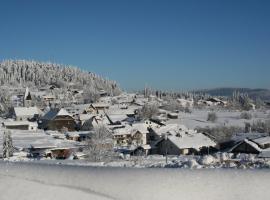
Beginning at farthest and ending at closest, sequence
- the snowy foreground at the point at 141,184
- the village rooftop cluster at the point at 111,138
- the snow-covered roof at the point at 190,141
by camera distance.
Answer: the snow-covered roof at the point at 190,141 → the village rooftop cluster at the point at 111,138 → the snowy foreground at the point at 141,184

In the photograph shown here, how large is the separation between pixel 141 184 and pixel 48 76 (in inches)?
5641

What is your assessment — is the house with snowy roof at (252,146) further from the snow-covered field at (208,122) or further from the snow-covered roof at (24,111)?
the snow-covered roof at (24,111)

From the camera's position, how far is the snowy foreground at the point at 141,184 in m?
6.37

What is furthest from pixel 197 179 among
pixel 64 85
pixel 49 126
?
pixel 64 85

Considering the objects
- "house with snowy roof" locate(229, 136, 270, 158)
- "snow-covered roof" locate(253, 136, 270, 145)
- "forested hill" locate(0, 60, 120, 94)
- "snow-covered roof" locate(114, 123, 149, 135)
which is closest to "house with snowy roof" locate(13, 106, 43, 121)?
"snow-covered roof" locate(114, 123, 149, 135)

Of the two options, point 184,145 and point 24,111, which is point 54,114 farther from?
point 184,145

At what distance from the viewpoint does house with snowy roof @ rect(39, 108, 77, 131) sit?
55.7 meters

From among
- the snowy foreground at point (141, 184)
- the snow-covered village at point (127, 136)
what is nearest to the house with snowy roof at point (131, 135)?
the snow-covered village at point (127, 136)

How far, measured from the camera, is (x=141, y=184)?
6.52 metres

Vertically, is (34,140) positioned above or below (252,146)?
below

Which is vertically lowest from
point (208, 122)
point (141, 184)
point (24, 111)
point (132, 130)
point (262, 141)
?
point (208, 122)

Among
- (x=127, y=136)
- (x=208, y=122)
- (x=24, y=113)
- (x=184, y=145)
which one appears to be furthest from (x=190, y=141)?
(x=24, y=113)

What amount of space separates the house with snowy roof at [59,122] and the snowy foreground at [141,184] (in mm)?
48535

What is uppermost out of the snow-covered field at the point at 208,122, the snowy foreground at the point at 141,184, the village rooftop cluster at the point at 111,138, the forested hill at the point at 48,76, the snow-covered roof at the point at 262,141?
the forested hill at the point at 48,76
